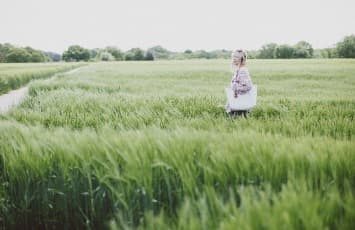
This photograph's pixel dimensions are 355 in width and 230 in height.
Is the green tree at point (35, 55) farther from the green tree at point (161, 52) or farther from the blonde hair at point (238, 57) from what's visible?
the blonde hair at point (238, 57)

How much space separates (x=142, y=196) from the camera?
72.6 inches

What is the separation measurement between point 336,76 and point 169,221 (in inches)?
827

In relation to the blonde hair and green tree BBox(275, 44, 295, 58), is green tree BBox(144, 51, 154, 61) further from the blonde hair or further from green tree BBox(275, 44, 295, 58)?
the blonde hair

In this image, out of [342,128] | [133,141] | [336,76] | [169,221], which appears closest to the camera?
[169,221]

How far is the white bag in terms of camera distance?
5793 millimetres

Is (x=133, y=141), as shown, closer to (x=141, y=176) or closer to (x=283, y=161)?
(x=141, y=176)

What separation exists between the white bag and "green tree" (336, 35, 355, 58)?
89.3m

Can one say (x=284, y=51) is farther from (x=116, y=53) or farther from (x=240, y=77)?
(x=240, y=77)

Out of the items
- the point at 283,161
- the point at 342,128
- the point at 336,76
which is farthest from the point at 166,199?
the point at 336,76

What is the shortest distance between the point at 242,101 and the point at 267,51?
329 ft

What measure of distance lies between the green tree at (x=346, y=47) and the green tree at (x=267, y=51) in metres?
16.4

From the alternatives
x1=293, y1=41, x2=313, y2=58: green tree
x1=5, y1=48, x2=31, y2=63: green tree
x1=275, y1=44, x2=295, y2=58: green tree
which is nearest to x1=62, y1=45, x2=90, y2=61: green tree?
x1=5, y1=48, x2=31, y2=63: green tree

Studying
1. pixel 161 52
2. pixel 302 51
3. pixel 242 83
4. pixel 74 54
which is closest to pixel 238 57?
pixel 242 83

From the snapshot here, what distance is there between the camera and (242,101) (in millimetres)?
5832
